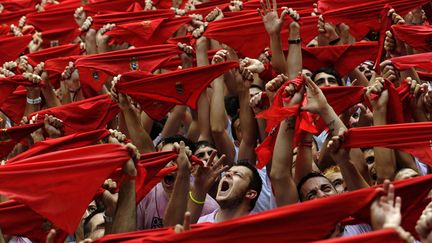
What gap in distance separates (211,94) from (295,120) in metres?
1.74

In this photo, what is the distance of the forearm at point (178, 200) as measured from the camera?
682 cm

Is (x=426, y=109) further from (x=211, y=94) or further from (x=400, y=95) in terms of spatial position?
(x=211, y=94)

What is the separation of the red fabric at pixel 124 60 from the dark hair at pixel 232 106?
56 centimetres

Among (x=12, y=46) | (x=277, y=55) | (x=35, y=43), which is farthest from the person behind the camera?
(x=35, y=43)

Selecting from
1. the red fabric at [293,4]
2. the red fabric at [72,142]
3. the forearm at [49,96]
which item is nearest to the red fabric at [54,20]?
the red fabric at [293,4]

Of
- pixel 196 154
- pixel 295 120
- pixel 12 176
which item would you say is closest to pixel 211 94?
pixel 196 154

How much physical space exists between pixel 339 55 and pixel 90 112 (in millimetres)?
1814

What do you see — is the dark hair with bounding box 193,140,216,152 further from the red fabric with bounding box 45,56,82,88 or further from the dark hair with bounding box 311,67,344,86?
the red fabric with bounding box 45,56,82,88

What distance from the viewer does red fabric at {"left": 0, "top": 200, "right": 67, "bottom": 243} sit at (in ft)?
21.7

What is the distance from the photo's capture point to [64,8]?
445 inches

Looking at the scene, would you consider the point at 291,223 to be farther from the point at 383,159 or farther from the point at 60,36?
the point at 60,36

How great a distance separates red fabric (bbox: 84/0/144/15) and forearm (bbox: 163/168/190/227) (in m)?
4.03

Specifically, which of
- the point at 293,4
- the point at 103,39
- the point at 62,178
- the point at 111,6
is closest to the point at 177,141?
the point at 62,178

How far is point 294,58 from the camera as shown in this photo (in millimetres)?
7820
